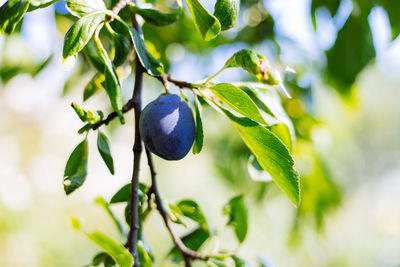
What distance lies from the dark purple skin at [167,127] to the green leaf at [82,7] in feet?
0.40

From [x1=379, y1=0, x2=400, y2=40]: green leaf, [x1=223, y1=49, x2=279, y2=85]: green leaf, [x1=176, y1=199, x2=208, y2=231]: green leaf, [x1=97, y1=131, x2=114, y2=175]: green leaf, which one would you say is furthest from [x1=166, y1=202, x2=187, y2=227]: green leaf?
[x1=379, y1=0, x2=400, y2=40]: green leaf

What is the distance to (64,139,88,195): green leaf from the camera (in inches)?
20.2

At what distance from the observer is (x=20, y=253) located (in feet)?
9.68

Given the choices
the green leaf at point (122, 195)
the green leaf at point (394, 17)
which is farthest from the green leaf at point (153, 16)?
the green leaf at point (394, 17)

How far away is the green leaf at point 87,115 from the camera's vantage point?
46cm

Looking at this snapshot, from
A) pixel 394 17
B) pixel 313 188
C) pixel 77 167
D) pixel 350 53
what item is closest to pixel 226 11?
pixel 77 167

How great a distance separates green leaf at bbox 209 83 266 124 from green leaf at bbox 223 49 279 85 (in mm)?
27

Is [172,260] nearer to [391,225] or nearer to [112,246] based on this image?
[112,246]

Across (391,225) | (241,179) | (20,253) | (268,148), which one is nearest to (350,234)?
(391,225)

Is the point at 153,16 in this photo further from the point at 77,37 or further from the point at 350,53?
the point at 350,53

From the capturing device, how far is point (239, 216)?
798 millimetres

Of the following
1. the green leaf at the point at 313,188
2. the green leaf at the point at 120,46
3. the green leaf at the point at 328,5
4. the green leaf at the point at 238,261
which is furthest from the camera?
the green leaf at the point at 313,188

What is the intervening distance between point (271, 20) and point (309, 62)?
0.17 m

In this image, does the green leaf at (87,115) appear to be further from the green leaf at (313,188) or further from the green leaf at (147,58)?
the green leaf at (313,188)
